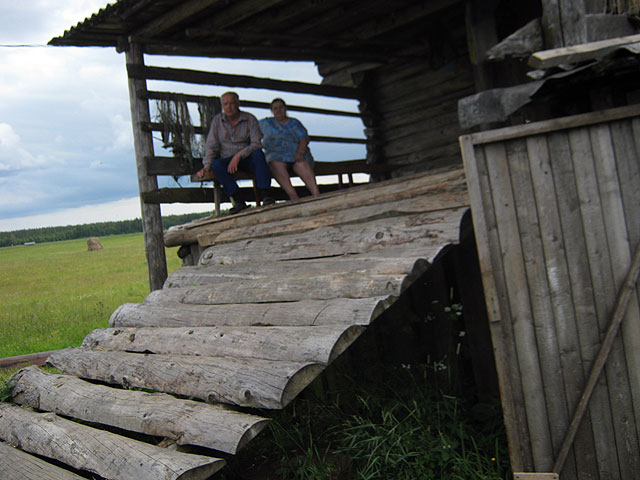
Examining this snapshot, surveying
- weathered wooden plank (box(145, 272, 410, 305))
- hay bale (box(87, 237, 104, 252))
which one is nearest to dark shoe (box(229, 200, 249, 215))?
weathered wooden plank (box(145, 272, 410, 305))

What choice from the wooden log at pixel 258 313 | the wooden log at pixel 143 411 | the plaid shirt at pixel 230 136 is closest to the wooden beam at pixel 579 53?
the wooden log at pixel 258 313

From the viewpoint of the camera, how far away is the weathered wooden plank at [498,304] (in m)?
3.98

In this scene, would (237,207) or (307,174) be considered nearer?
(237,207)

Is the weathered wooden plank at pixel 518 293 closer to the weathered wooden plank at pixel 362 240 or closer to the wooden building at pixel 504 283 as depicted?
the wooden building at pixel 504 283

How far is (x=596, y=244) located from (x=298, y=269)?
2524 mm

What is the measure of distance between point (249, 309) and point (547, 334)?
2.33 m

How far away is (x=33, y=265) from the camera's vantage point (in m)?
21.1

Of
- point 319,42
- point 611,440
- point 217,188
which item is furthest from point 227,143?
point 611,440

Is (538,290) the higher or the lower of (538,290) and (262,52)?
the lower

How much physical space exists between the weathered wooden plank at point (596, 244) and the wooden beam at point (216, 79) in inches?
224

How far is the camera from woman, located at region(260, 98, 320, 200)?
8.27 m

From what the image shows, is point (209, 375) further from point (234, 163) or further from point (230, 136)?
point (230, 136)

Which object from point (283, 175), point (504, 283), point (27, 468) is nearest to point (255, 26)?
point (283, 175)

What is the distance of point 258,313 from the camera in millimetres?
4789
